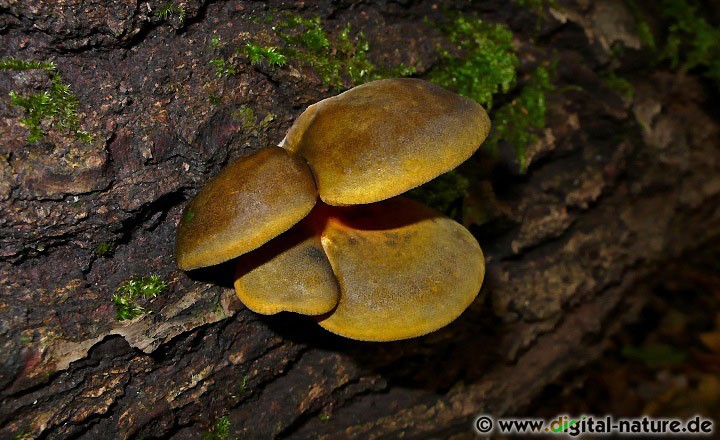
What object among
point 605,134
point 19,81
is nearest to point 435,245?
point 19,81

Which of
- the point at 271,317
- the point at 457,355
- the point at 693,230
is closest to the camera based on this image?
the point at 271,317

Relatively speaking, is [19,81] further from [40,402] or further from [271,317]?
[271,317]

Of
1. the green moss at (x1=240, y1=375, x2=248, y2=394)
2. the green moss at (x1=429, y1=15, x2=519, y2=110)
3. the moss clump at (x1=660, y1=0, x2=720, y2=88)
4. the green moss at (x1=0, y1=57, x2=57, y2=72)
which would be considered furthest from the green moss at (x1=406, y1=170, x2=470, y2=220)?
the moss clump at (x1=660, y1=0, x2=720, y2=88)

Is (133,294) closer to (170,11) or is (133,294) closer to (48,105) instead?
(48,105)

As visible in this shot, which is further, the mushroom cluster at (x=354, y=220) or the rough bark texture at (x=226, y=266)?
the rough bark texture at (x=226, y=266)

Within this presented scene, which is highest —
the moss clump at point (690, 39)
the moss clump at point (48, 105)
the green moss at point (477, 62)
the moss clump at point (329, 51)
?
the moss clump at point (48, 105)

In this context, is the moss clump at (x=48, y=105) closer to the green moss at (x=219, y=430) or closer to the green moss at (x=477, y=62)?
the green moss at (x=219, y=430)

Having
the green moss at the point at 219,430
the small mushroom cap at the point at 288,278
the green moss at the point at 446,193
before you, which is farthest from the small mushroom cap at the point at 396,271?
the green moss at the point at 219,430

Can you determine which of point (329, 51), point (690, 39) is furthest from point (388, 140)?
point (690, 39)
